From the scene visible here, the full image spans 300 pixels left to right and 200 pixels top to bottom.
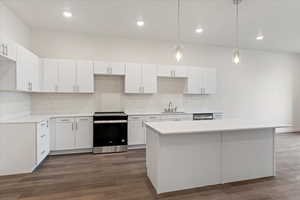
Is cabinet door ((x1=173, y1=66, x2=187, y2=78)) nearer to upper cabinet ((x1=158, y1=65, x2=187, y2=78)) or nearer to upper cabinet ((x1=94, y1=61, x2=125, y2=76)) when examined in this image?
upper cabinet ((x1=158, y1=65, x2=187, y2=78))

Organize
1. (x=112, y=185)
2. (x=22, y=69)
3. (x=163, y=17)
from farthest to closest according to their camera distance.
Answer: (x=163, y=17) < (x=22, y=69) < (x=112, y=185)

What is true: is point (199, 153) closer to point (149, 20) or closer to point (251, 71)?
point (149, 20)

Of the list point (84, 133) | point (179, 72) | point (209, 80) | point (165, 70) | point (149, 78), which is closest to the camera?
point (84, 133)

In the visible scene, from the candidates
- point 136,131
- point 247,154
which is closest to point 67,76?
point 136,131

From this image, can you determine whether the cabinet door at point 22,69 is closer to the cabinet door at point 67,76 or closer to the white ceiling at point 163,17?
the cabinet door at point 67,76

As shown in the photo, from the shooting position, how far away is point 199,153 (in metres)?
2.51

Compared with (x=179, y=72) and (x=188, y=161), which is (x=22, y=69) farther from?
(x=179, y=72)

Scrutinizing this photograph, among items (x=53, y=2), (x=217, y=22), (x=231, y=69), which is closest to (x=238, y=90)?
(x=231, y=69)

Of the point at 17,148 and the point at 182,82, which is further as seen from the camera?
the point at 182,82

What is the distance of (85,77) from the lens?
14.0 ft

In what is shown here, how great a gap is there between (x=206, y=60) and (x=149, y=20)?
8.81 feet

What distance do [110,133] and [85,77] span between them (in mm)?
1529

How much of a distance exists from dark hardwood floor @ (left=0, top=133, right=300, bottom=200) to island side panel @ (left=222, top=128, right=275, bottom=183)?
134 mm

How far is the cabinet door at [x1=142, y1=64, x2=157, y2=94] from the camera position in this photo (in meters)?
4.66
